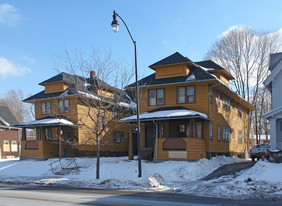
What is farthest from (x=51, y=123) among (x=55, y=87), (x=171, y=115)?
(x=171, y=115)

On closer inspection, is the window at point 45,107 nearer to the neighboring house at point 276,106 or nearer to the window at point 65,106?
the window at point 65,106

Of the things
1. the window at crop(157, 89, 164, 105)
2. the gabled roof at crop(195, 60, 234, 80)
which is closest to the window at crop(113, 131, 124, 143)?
the window at crop(157, 89, 164, 105)

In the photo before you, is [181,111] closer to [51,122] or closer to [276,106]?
[276,106]

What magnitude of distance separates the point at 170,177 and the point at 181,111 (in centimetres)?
589

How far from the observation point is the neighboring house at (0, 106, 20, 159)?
3906cm

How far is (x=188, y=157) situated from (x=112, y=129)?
13233 mm

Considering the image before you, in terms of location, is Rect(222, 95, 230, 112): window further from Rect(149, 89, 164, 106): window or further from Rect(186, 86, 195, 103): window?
Rect(149, 89, 164, 106): window

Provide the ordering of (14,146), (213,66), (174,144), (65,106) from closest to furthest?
(174,144)
(213,66)
(65,106)
(14,146)

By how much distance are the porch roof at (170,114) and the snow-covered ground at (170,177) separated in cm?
317

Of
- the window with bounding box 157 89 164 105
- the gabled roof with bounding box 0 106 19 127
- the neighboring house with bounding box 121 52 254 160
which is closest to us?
the neighboring house with bounding box 121 52 254 160

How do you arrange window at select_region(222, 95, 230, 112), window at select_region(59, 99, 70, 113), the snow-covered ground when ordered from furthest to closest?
1. window at select_region(59, 99, 70, 113)
2. window at select_region(222, 95, 230, 112)
3. the snow-covered ground

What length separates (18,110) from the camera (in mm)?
73250

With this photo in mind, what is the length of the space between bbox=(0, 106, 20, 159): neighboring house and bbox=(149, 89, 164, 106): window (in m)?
21.5

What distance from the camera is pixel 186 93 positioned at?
25.4 m
